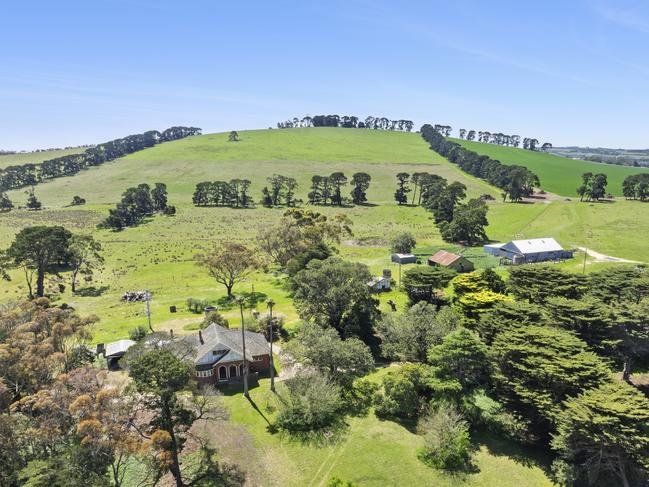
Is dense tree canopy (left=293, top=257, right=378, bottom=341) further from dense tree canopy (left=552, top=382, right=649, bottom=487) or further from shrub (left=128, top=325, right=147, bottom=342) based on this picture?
dense tree canopy (left=552, top=382, right=649, bottom=487)

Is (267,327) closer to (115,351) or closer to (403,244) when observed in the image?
(115,351)

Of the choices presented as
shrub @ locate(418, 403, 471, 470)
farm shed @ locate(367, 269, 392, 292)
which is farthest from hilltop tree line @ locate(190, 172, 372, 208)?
shrub @ locate(418, 403, 471, 470)

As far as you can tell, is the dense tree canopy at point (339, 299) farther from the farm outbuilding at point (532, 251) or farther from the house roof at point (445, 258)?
the farm outbuilding at point (532, 251)

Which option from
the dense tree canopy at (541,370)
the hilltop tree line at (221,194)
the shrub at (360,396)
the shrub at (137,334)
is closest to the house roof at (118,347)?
the shrub at (137,334)

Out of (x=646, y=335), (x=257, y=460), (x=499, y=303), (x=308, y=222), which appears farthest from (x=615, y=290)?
(x=308, y=222)

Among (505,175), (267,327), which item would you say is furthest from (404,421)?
(505,175)
